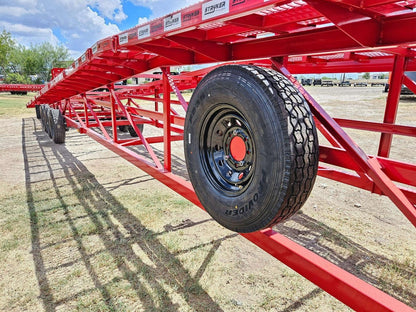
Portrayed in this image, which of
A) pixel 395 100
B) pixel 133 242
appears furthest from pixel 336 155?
pixel 133 242

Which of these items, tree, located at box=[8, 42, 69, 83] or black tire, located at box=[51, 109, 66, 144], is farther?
tree, located at box=[8, 42, 69, 83]

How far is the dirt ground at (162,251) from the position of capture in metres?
2.37

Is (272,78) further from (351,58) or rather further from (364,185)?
(351,58)

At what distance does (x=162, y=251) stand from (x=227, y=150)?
5.27ft

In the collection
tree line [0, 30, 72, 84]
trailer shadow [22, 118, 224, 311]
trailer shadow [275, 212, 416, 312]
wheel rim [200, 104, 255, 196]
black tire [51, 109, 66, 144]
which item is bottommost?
trailer shadow [22, 118, 224, 311]

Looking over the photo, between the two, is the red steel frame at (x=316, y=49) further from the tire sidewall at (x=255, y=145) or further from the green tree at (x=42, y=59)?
the green tree at (x=42, y=59)

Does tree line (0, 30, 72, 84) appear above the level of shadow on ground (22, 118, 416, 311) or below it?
above

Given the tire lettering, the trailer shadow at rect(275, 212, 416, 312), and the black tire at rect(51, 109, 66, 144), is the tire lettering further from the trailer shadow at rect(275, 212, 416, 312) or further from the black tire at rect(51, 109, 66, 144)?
the black tire at rect(51, 109, 66, 144)

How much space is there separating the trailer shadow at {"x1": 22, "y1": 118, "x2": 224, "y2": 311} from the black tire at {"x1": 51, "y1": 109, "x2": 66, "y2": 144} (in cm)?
324

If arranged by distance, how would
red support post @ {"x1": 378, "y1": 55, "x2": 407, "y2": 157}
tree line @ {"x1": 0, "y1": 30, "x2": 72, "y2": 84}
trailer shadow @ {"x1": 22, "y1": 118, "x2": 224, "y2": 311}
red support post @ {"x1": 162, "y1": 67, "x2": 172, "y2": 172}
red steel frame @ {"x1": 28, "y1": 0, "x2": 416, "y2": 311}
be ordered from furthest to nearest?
1. tree line @ {"x1": 0, "y1": 30, "x2": 72, "y2": 84}
2. red support post @ {"x1": 162, "y1": 67, "x2": 172, "y2": 172}
3. red support post @ {"x1": 378, "y1": 55, "x2": 407, "y2": 157}
4. trailer shadow @ {"x1": 22, "y1": 118, "x2": 224, "y2": 311}
5. red steel frame @ {"x1": 28, "y1": 0, "x2": 416, "y2": 311}

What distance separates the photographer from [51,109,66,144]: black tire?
24.5ft

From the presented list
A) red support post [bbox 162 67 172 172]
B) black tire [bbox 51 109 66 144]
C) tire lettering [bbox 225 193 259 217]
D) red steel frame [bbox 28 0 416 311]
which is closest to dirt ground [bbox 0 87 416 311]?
red steel frame [bbox 28 0 416 311]

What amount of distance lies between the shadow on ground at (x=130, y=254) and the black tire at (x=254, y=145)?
Result: 108 centimetres

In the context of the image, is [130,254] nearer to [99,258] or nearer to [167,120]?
[99,258]
